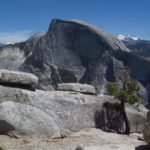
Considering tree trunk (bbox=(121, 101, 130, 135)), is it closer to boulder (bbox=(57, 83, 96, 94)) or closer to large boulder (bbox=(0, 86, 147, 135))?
large boulder (bbox=(0, 86, 147, 135))

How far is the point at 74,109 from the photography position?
33656 mm

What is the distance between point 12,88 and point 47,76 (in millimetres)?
163253

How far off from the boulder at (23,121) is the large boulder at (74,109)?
3.02m

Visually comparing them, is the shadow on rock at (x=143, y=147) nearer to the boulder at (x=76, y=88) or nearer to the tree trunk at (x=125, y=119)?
the tree trunk at (x=125, y=119)

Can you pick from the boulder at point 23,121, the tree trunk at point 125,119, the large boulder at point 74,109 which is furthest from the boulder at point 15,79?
the tree trunk at point 125,119

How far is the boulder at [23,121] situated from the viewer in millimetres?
27188

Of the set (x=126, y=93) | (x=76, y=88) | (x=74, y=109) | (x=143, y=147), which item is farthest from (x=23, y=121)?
(x=126, y=93)

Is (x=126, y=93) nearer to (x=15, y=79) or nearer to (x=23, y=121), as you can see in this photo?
(x=15, y=79)

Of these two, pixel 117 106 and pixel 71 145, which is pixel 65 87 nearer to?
pixel 117 106

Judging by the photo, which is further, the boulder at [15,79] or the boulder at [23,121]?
the boulder at [15,79]

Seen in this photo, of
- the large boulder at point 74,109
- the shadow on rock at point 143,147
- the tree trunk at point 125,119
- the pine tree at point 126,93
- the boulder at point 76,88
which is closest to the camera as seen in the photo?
the shadow on rock at point 143,147

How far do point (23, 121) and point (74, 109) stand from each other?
6.83 m

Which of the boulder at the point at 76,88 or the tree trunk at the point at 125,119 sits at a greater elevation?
the boulder at the point at 76,88

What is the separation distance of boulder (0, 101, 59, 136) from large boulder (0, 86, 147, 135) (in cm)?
302
